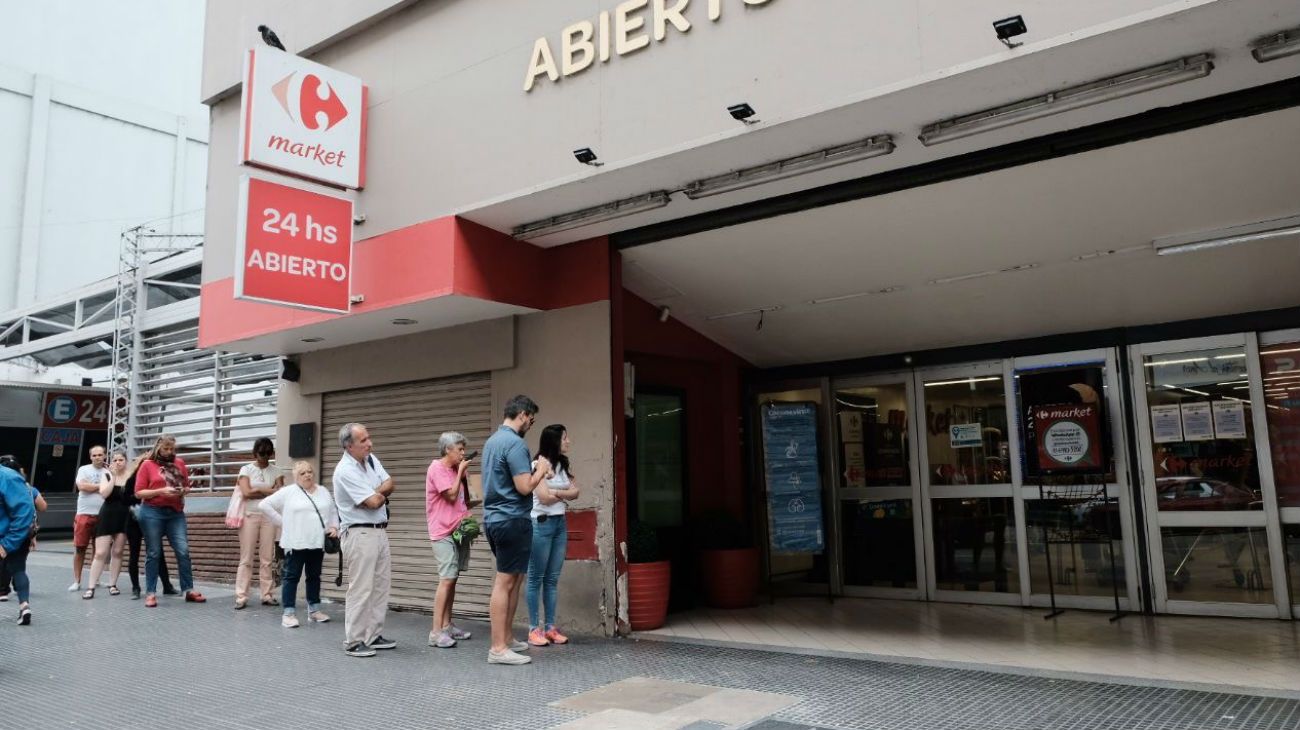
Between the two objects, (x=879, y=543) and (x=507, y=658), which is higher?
(x=879, y=543)

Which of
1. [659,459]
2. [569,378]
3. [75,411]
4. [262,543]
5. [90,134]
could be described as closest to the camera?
[569,378]

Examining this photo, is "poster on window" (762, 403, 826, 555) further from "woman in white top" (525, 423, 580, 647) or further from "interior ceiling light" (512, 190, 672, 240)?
"interior ceiling light" (512, 190, 672, 240)

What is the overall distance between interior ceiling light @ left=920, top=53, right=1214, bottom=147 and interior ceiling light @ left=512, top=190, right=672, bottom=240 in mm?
1918

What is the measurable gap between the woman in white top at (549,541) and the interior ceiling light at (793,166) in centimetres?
198

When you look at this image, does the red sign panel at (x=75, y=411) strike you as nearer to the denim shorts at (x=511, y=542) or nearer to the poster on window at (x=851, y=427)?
the denim shorts at (x=511, y=542)

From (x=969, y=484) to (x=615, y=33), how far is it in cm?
514

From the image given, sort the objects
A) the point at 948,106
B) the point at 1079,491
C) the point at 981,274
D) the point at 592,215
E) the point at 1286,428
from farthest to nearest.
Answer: the point at 1079,491 → the point at 1286,428 → the point at 981,274 → the point at 592,215 → the point at 948,106

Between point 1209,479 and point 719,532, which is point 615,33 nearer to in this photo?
point 719,532

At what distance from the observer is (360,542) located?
600 centimetres

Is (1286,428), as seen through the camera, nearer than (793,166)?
No

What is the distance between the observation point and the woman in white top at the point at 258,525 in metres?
8.35

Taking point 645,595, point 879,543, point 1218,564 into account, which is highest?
point 879,543

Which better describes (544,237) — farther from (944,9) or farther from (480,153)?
(944,9)

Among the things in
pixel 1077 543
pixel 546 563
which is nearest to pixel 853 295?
pixel 1077 543
